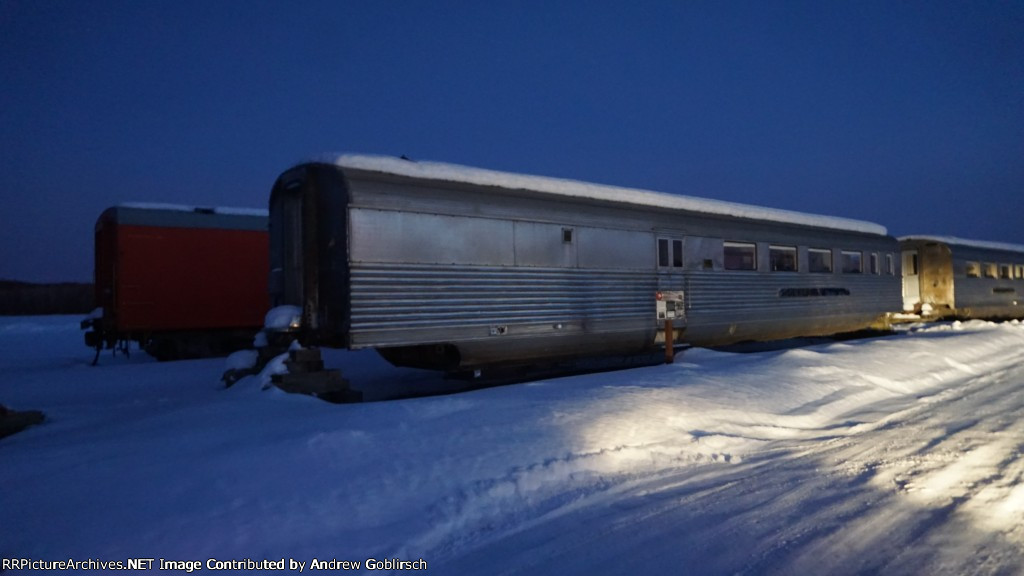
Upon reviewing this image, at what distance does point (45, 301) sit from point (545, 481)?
47031 mm

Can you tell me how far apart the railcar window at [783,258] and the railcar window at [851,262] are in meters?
2.29

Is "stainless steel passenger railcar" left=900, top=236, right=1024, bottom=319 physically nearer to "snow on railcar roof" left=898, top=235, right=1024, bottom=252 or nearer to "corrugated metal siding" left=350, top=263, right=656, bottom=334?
"snow on railcar roof" left=898, top=235, right=1024, bottom=252

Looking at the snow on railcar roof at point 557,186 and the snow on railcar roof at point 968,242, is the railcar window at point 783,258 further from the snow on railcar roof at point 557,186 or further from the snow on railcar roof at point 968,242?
the snow on railcar roof at point 968,242

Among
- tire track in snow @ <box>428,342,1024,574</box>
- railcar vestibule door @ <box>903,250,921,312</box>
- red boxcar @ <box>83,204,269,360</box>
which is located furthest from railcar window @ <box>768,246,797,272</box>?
red boxcar @ <box>83,204,269,360</box>

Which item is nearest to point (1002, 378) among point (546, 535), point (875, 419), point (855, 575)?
point (875, 419)

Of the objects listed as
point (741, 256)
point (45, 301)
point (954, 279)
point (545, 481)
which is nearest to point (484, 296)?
point (545, 481)

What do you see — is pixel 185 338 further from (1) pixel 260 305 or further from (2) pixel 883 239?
(2) pixel 883 239

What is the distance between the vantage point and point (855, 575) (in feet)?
11.8

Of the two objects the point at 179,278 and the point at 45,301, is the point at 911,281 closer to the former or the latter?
the point at 179,278

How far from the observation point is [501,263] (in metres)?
9.20

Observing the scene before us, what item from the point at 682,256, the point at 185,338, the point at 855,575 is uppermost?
→ the point at 682,256

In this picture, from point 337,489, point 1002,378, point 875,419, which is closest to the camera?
point 337,489

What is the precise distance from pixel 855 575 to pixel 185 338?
14.8 meters

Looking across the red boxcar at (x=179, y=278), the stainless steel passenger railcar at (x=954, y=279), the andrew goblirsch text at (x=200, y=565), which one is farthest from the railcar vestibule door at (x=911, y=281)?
the andrew goblirsch text at (x=200, y=565)
